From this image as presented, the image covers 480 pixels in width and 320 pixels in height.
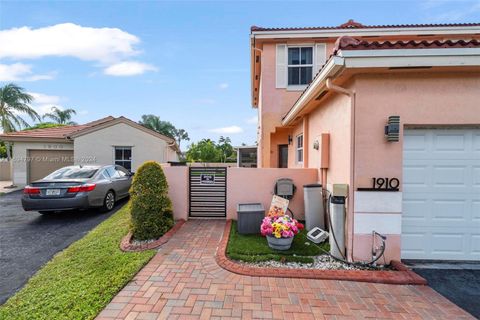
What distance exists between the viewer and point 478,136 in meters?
4.19

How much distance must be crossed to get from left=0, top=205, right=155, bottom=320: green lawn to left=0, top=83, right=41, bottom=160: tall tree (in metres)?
22.1

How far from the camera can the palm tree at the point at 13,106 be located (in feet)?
65.9

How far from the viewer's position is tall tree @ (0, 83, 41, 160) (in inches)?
790

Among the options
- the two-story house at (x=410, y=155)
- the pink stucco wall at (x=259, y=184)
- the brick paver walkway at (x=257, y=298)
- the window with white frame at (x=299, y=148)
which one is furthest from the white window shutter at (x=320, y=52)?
the brick paver walkway at (x=257, y=298)

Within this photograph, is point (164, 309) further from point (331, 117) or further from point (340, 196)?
point (331, 117)

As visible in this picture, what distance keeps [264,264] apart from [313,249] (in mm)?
1142

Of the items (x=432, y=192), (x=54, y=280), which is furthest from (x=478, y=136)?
(x=54, y=280)

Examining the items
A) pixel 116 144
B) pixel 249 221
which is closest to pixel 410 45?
pixel 249 221

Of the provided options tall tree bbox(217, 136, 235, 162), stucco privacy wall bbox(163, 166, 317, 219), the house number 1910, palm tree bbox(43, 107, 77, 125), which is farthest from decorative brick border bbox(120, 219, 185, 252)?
palm tree bbox(43, 107, 77, 125)

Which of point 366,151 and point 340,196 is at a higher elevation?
point 366,151

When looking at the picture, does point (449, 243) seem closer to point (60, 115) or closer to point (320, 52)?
point (320, 52)

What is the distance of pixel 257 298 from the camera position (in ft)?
10.6

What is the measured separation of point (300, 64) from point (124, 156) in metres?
11.1

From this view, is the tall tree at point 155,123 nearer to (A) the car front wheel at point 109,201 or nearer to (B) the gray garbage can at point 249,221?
(A) the car front wheel at point 109,201
